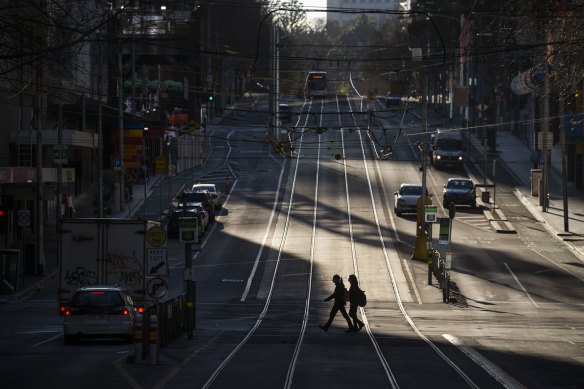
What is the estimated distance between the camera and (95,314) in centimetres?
2748

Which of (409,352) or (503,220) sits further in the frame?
(503,220)

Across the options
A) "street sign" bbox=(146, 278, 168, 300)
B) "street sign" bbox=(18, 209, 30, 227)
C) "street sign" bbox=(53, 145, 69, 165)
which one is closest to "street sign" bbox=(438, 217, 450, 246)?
"street sign" bbox=(53, 145, 69, 165)

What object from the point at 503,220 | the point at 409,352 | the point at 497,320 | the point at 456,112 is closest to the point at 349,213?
the point at 503,220

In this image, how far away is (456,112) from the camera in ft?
452

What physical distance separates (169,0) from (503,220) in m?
39.2

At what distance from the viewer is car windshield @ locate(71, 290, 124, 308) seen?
27.5 m

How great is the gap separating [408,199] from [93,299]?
132 ft

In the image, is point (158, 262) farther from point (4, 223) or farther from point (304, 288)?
point (4, 223)

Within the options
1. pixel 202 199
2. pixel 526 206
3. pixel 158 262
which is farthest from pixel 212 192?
pixel 158 262

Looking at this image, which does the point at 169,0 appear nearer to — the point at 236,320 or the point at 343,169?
the point at 343,169

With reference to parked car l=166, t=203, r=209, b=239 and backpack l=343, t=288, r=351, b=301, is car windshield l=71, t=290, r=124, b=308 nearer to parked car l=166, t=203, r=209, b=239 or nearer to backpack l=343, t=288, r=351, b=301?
backpack l=343, t=288, r=351, b=301

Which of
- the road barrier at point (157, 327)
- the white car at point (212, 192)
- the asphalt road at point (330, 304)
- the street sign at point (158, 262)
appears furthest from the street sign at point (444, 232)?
the white car at point (212, 192)

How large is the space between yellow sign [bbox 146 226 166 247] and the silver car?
38088 millimetres

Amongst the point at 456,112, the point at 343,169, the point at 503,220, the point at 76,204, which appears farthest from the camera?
the point at 456,112
